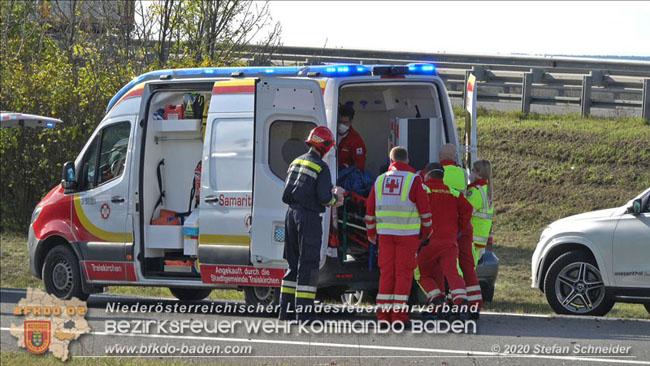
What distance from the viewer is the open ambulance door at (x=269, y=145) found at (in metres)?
10.3

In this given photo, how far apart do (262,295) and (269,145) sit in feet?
5.36

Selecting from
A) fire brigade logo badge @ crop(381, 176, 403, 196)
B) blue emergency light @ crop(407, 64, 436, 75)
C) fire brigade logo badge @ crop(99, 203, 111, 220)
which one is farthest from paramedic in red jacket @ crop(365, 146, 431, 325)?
fire brigade logo badge @ crop(99, 203, 111, 220)

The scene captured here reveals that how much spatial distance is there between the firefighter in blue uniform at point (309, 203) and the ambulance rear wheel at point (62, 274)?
3436mm

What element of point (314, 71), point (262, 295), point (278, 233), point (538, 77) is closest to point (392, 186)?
point (278, 233)

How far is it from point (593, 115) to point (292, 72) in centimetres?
1203

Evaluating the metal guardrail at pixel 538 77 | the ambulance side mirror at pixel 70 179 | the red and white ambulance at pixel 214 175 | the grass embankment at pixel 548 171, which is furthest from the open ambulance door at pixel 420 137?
the metal guardrail at pixel 538 77

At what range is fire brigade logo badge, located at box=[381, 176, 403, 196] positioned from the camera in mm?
9781

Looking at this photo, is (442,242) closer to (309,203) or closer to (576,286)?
(309,203)

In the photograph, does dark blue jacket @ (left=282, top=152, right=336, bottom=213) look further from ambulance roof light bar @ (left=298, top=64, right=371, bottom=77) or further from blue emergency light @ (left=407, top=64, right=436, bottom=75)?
blue emergency light @ (left=407, top=64, right=436, bottom=75)

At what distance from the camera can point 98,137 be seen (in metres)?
12.1

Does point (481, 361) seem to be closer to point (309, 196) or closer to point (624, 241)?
point (309, 196)

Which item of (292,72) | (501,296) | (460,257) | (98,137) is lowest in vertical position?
(501,296)

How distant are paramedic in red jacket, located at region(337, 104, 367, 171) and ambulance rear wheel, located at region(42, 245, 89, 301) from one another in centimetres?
346

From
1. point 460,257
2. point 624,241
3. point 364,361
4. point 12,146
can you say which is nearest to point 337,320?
point 460,257
